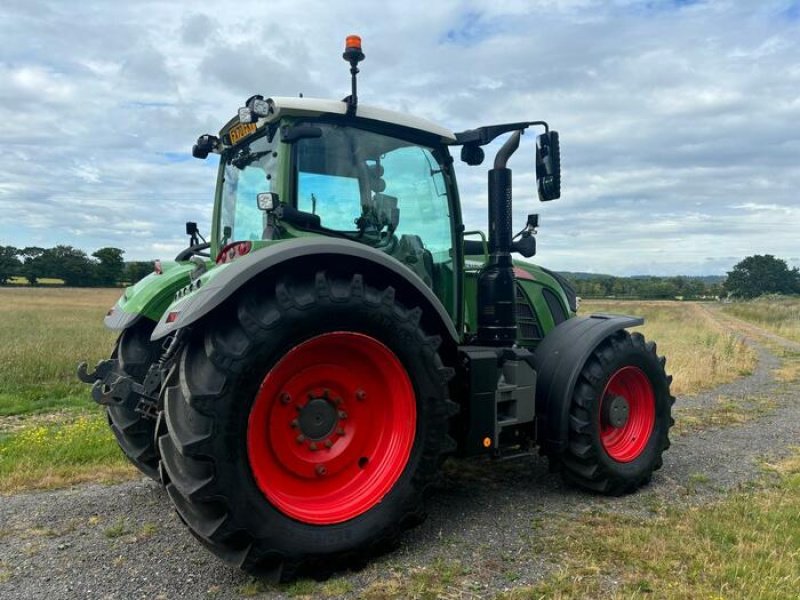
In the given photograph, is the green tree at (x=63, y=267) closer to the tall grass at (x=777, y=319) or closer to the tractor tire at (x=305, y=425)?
the tall grass at (x=777, y=319)

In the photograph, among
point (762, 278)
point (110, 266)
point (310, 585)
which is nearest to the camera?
point (310, 585)

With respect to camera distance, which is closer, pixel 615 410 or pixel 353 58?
pixel 353 58

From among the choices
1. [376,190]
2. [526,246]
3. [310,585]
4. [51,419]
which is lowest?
[51,419]

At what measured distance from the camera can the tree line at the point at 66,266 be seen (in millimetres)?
45781

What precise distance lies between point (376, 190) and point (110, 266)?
45989 millimetres

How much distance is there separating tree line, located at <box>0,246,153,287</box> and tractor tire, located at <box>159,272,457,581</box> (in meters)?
44.6

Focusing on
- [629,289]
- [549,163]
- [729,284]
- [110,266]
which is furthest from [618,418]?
[729,284]

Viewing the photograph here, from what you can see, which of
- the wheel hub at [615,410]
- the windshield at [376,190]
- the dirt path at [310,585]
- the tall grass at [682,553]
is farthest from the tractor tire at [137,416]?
the wheel hub at [615,410]

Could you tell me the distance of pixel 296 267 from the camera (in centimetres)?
359

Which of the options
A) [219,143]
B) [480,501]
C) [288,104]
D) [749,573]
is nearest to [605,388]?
[480,501]

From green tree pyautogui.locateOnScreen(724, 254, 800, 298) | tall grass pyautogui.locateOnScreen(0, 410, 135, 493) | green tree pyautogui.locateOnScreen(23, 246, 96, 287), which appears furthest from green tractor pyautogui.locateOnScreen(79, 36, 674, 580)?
green tree pyautogui.locateOnScreen(724, 254, 800, 298)

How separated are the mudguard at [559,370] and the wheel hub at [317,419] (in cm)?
190

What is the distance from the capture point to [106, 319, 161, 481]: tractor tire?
4648 mm

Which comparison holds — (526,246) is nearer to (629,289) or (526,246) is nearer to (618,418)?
(618,418)
